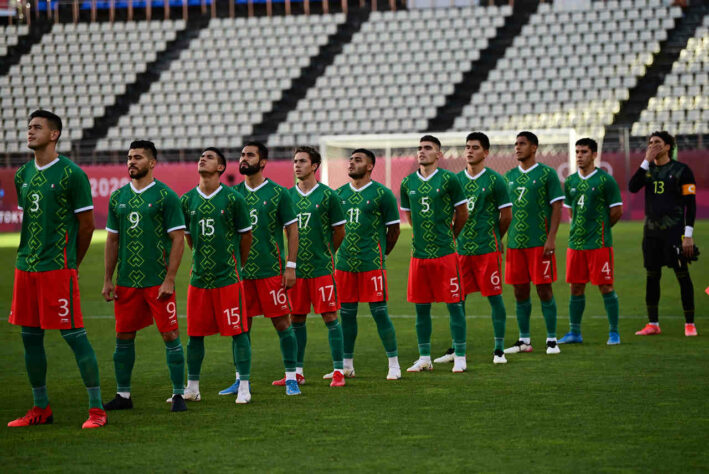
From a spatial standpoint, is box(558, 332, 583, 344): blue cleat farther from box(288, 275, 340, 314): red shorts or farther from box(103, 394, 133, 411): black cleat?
box(103, 394, 133, 411): black cleat

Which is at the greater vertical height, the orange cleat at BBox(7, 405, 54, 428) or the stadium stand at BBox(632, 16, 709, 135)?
the stadium stand at BBox(632, 16, 709, 135)

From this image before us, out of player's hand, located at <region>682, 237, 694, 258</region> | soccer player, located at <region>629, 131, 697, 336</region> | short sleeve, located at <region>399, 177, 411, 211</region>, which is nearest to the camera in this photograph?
short sleeve, located at <region>399, 177, 411, 211</region>

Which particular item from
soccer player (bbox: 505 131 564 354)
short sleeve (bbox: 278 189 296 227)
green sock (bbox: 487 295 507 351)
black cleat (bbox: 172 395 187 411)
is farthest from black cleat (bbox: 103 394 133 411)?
soccer player (bbox: 505 131 564 354)

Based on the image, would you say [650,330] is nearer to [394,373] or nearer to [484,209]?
[484,209]

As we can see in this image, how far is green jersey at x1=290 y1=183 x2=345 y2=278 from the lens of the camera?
8.22 meters

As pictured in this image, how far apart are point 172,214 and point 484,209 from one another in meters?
3.44

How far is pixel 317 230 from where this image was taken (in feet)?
27.1

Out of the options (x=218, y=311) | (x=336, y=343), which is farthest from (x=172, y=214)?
(x=336, y=343)

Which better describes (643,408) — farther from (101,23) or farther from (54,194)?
(101,23)

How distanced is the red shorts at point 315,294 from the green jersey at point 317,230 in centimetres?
5

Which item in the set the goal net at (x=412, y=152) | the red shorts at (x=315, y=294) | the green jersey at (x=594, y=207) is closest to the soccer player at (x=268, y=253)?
the red shorts at (x=315, y=294)

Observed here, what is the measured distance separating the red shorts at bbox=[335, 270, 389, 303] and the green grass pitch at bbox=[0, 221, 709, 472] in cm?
66

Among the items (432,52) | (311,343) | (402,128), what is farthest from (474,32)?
(311,343)

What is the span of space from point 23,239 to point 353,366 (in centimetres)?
355
